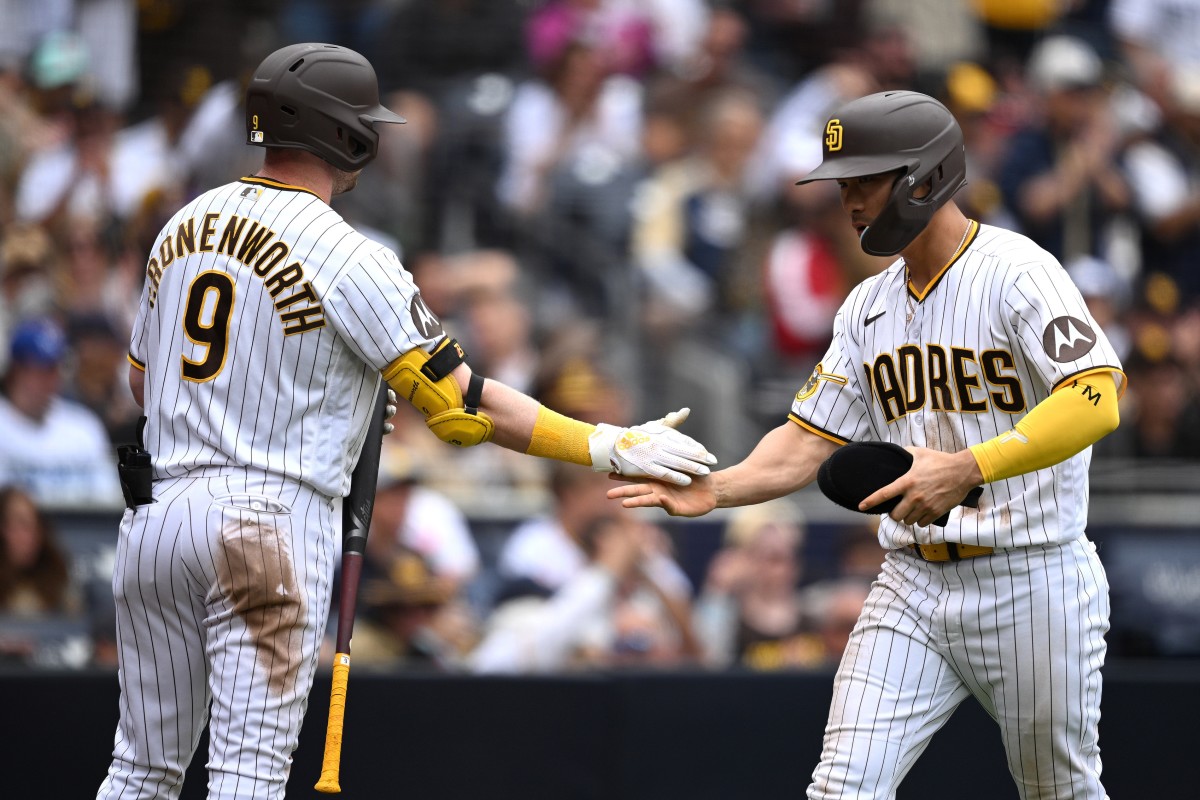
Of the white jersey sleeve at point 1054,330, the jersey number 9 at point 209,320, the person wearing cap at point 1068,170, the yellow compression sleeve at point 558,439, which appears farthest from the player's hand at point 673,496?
the person wearing cap at point 1068,170

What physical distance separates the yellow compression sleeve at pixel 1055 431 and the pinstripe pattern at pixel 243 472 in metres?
1.55

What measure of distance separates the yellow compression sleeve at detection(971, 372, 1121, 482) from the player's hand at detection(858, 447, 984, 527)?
1.4 inches

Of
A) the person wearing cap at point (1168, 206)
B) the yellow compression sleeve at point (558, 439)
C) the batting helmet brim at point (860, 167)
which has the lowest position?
the yellow compression sleeve at point (558, 439)

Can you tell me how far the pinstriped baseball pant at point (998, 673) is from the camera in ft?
14.0

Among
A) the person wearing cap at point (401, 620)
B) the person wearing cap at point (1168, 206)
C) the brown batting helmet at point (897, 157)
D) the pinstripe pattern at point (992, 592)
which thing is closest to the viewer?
the pinstripe pattern at point (992, 592)

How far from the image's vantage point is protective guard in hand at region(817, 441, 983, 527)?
4184 millimetres

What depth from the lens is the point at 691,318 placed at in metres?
9.46

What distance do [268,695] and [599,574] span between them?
11.5 ft

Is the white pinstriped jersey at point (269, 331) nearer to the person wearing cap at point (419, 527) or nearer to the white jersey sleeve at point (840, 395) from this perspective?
the white jersey sleeve at point (840, 395)

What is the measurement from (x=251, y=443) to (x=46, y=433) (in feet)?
15.3

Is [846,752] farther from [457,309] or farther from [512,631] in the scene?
[457,309]

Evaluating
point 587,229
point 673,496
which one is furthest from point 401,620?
point 587,229

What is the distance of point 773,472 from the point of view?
4781 millimetres

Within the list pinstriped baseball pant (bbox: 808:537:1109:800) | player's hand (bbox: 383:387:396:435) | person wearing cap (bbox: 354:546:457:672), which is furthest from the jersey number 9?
person wearing cap (bbox: 354:546:457:672)
